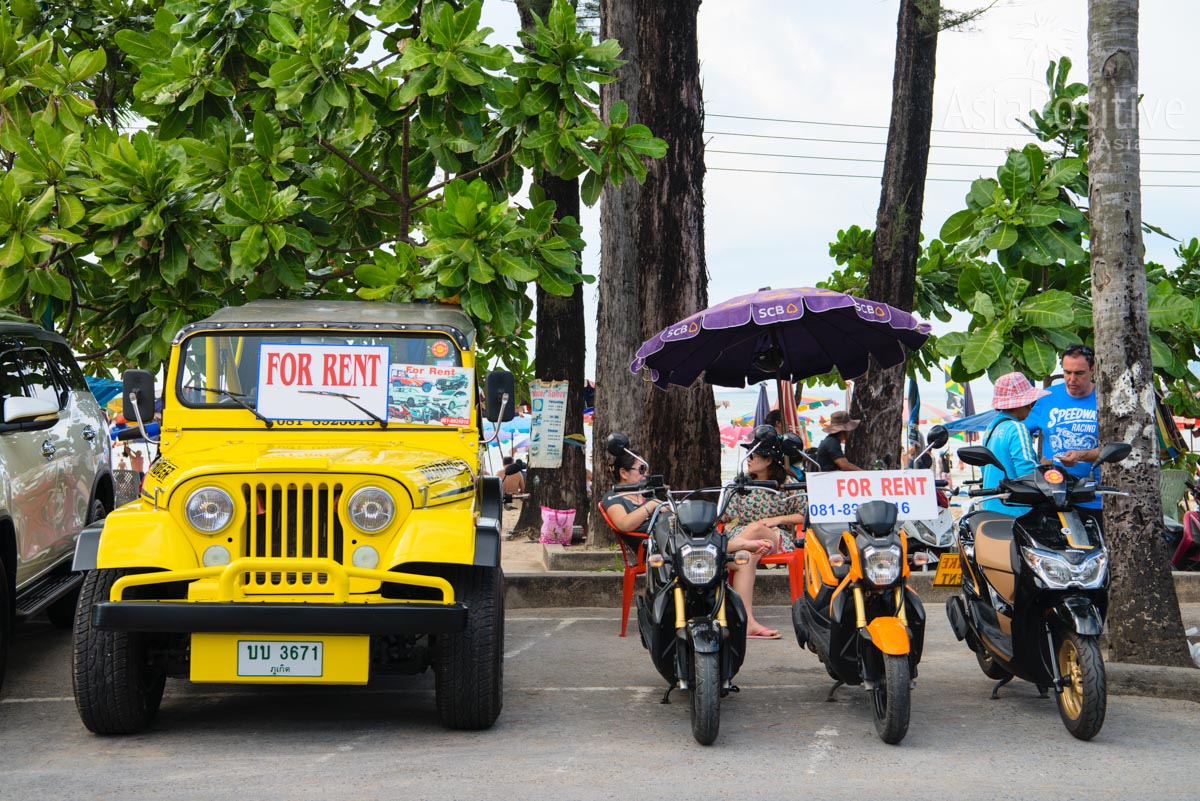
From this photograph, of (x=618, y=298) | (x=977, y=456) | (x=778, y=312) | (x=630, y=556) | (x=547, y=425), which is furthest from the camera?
(x=547, y=425)

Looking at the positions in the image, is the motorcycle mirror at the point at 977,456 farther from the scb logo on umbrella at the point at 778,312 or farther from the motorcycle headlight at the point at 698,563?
the scb logo on umbrella at the point at 778,312

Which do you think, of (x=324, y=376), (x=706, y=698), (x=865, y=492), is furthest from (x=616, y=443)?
(x=706, y=698)

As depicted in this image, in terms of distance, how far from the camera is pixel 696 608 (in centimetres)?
650

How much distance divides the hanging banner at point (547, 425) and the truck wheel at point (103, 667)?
29.0ft

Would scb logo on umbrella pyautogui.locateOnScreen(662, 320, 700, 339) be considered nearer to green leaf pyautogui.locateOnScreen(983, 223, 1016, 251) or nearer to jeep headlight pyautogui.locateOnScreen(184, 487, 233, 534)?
green leaf pyautogui.locateOnScreen(983, 223, 1016, 251)

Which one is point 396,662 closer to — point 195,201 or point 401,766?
point 401,766

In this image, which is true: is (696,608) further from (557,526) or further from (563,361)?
(563,361)

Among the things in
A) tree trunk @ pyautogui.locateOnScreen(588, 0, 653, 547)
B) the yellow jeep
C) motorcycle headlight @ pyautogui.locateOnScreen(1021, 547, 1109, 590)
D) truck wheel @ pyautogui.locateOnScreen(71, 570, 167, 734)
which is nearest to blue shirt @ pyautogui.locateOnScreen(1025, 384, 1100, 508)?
motorcycle headlight @ pyautogui.locateOnScreen(1021, 547, 1109, 590)

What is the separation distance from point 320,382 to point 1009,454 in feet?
12.4

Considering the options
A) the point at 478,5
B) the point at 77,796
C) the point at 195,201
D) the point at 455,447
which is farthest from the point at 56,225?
the point at 77,796

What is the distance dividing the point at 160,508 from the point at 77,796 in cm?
143

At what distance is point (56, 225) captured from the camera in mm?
9750

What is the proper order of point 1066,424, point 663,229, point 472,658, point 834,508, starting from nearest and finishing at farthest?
point 472,658, point 834,508, point 1066,424, point 663,229

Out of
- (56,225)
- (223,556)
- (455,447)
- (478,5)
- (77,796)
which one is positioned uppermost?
(478,5)
